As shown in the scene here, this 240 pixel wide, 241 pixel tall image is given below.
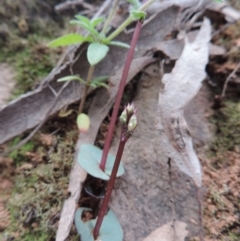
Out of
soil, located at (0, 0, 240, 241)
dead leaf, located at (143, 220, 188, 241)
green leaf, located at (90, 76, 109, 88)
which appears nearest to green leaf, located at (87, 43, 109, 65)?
green leaf, located at (90, 76, 109, 88)

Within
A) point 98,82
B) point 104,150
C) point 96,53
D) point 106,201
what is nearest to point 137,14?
point 96,53

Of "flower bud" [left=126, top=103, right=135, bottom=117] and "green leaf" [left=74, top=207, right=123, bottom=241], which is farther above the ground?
"flower bud" [left=126, top=103, right=135, bottom=117]

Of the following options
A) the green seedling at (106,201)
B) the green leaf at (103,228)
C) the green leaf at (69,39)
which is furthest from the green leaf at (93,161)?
the green leaf at (69,39)

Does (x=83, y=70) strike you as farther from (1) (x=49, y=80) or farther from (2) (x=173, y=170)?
(2) (x=173, y=170)

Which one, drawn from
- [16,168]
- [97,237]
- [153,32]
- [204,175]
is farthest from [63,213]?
[153,32]

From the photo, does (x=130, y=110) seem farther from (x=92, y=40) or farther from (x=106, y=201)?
(x=92, y=40)

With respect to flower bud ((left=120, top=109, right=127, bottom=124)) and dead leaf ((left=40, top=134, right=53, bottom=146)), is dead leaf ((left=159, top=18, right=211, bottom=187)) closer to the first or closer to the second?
flower bud ((left=120, top=109, right=127, bottom=124))

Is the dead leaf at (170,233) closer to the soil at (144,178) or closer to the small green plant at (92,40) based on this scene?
the soil at (144,178)
